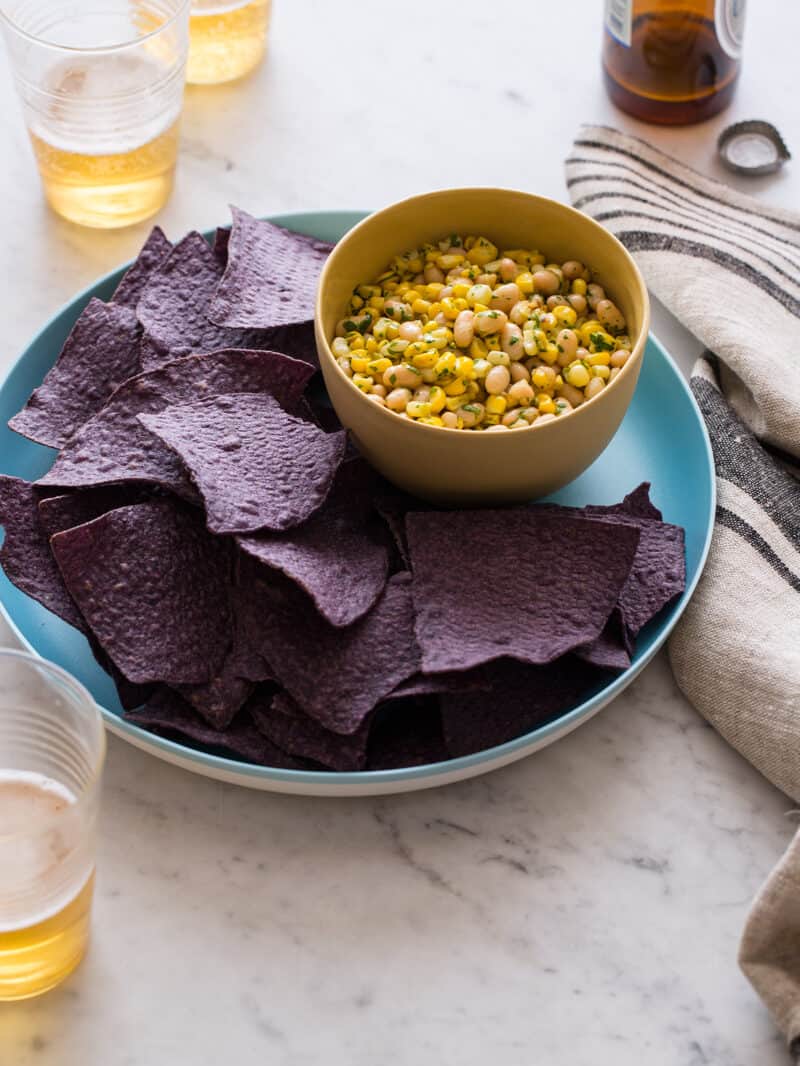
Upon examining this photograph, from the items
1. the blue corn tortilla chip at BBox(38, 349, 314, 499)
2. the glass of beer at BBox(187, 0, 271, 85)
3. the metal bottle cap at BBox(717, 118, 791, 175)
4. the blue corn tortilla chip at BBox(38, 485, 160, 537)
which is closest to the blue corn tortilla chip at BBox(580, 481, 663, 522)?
the blue corn tortilla chip at BBox(38, 349, 314, 499)

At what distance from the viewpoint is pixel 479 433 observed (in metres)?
1.49

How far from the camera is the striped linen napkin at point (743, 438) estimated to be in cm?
151

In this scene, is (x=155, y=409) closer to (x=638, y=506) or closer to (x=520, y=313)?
(x=520, y=313)

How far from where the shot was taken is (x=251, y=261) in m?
1.75

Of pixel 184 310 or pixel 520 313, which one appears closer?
pixel 520 313

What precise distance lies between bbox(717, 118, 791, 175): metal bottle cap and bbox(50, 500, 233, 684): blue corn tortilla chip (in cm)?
110

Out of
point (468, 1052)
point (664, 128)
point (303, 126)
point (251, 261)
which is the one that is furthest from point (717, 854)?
point (303, 126)

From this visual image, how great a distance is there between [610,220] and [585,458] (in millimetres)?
535

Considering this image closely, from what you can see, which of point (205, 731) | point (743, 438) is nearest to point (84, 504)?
point (205, 731)

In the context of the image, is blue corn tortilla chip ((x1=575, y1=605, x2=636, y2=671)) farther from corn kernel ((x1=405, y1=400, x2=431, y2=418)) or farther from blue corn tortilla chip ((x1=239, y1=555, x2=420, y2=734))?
corn kernel ((x1=405, y1=400, x2=431, y2=418))

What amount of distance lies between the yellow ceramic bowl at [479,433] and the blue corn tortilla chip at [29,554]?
359 mm

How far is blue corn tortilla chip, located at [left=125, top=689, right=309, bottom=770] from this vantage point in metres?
1.45

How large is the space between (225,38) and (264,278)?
2.18 feet

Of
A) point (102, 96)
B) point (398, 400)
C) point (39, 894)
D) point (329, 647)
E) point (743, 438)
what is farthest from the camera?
point (102, 96)
